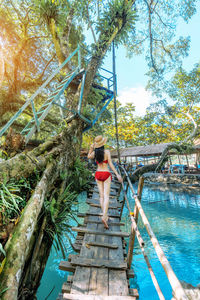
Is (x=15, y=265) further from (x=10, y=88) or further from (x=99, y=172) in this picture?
(x=10, y=88)

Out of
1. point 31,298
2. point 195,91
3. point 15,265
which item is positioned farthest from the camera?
point 195,91

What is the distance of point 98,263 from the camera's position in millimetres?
2092

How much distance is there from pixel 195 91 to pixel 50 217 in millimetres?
17433

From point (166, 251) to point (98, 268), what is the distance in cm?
492

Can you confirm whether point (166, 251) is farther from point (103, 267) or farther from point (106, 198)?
point (103, 267)

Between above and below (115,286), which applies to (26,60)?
above

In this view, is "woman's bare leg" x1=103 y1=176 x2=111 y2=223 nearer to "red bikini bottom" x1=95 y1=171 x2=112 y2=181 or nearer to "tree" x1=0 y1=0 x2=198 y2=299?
"red bikini bottom" x1=95 y1=171 x2=112 y2=181

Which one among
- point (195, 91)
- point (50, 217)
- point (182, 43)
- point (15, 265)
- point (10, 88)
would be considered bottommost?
point (15, 265)

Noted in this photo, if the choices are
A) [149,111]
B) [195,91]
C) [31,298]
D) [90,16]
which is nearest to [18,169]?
[31,298]

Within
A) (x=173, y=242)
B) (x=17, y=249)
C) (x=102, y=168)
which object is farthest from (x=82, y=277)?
(x=173, y=242)

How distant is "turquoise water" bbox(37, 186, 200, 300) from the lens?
13.6ft

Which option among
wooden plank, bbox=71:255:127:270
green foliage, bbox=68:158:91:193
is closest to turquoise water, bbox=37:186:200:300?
green foliage, bbox=68:158:91:193

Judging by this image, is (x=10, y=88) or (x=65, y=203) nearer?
(x=65, y=203)

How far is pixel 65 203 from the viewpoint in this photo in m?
3.63
